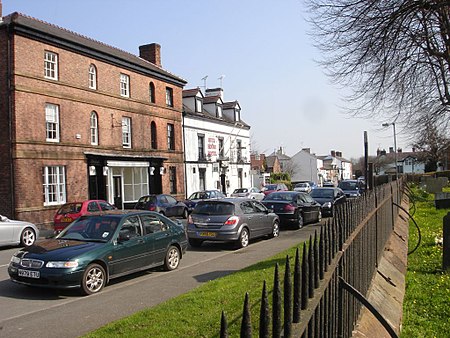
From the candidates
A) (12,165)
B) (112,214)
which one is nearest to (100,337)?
(112,214)

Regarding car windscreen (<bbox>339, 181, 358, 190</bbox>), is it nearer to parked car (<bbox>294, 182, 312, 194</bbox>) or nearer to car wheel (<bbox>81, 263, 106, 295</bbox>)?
parked car (<bbox>294, 182, 312, 194</bbox>)

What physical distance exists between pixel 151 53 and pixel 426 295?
112 feet

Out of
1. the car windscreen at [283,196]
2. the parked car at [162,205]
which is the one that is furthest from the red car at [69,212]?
the car windscreen at [283,196]

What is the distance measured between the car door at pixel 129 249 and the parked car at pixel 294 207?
1008 centimetres

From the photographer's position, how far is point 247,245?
14.8 m

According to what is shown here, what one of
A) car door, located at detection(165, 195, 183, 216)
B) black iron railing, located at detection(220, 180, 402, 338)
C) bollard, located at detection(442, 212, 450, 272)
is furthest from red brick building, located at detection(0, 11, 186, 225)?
black iron railing, located at detection(220, 180, 402, 338)

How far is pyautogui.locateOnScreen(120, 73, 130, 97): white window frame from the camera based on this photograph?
30.4 m

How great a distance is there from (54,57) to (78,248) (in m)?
18.6

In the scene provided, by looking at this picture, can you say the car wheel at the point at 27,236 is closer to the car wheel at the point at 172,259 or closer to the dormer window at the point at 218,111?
the car wheel at the point at 172,259

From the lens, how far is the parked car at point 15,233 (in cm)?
1551

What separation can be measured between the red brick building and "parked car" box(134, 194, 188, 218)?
11.2 feet

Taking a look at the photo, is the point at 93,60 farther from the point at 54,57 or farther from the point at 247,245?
the point at 247,245


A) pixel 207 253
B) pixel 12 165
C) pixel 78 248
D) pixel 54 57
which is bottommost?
pixel 207 253

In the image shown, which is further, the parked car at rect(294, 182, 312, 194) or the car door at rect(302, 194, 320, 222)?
the parked car at rect(294, 182, 312, 194)
